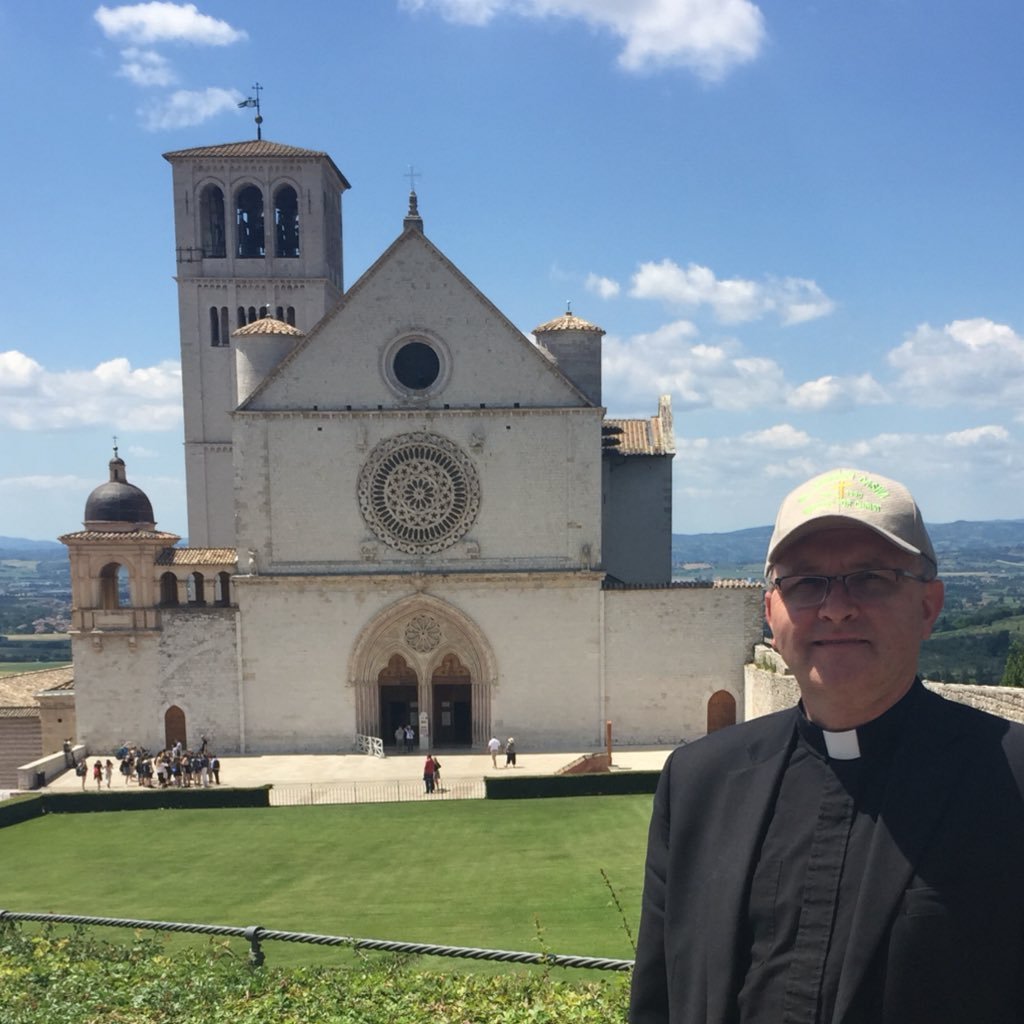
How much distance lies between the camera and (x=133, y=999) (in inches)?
334

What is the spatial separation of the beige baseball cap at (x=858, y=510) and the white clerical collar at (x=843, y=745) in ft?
1.92

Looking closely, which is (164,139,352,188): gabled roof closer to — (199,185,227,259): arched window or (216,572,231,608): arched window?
(199,185,227,259): arched window

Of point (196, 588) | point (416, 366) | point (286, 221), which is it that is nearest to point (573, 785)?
point (416, 366)

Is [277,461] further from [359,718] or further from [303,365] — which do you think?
[359,718]

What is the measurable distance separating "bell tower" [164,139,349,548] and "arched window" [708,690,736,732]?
22594 millimetres

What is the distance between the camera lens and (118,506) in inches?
1437

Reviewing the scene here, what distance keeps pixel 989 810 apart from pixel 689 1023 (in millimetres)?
1139

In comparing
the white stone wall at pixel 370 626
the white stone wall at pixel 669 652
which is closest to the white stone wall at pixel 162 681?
the white stone wall at pixel 370 626

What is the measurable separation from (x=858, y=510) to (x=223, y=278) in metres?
45.2

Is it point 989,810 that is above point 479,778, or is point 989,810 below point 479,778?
above

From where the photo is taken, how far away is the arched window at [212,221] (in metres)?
44.8

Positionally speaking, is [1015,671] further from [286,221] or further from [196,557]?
[286,221]

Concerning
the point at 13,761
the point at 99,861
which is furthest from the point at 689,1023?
the point at 13,761

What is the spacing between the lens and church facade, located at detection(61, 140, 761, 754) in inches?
1361
